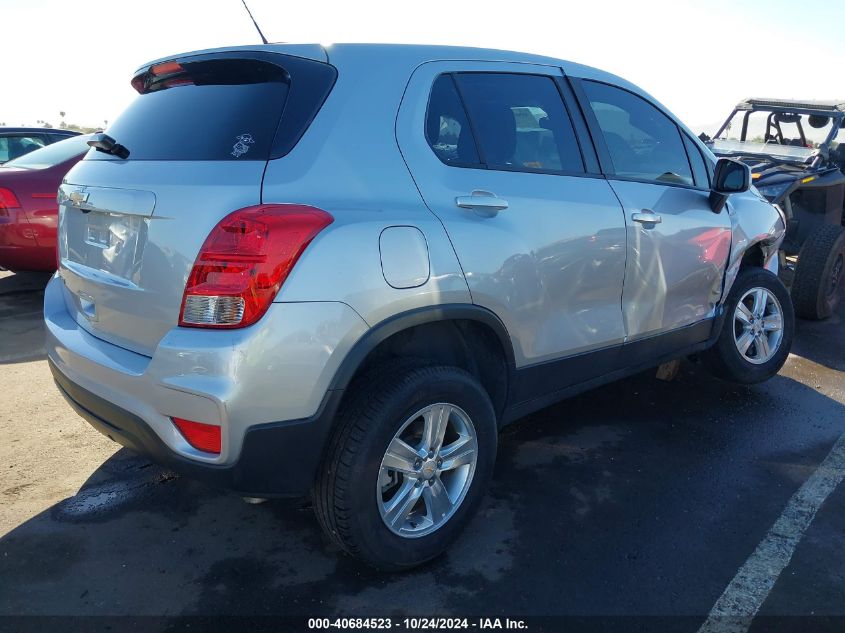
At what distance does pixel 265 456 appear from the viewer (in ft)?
7.08

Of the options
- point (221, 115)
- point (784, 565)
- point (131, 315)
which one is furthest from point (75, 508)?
point (784, 565)

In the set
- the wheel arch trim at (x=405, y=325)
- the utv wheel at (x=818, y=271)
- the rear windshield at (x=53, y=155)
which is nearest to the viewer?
the wheel arch trim at (x=405, y=325)

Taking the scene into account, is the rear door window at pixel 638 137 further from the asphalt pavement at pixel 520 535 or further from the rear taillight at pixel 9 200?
the rear taillight at pixel 9 200

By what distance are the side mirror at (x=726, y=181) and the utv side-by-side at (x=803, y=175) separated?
2.37 meters

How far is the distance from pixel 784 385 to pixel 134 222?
4176mm

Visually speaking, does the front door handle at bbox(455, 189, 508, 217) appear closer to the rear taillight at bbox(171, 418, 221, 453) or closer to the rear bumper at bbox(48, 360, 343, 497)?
the rear bumper at bbox(48, 360, 343, 497)

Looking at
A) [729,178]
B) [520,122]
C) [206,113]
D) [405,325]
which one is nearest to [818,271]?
[729,178]

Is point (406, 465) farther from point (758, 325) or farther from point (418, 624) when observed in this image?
point (758, 325)

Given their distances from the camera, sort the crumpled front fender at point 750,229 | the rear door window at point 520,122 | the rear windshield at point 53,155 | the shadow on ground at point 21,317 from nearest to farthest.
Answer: the rear door window at point 520,122 → the crumpled front fender at point 750,229 → the shadow on ground at point 21,317 → the rear windshield at point 53,155

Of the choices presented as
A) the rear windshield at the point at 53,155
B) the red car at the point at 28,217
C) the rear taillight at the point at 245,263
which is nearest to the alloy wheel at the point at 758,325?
the rear taillight at the point at 245,263

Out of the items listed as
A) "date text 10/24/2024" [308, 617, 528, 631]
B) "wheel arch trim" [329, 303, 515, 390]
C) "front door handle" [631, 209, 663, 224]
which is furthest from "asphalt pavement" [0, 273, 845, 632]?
"front door handle" [631, 209, 663, 224]

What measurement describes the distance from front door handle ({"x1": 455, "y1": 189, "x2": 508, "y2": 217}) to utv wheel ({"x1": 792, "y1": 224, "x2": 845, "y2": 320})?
432 cm

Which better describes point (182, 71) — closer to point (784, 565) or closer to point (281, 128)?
point (281, 128)

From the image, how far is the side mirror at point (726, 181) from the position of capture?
371 cm
